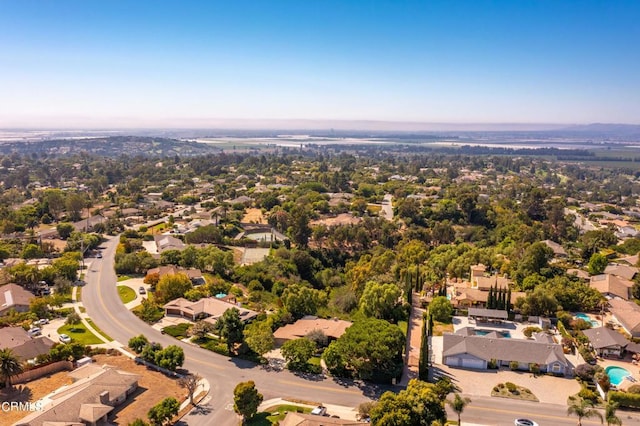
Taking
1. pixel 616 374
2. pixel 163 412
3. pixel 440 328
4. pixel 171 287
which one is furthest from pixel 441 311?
pixel 171 287

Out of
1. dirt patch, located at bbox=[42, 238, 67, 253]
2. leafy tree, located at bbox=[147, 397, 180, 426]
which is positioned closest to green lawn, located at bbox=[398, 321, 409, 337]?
leafy tree, located at bbox=[147, 397, 180, 426]

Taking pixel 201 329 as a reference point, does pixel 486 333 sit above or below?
below

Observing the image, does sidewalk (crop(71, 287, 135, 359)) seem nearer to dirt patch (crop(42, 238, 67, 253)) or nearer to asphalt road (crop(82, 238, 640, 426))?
asphalt road (crop(82, 238, 640, 426))

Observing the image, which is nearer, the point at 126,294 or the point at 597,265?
the point at 126,294

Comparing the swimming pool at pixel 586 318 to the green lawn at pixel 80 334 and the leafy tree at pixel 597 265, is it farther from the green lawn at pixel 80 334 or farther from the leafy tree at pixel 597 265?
the green lawn at pixel 80 334

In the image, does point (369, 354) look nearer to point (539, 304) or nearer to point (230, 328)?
point (230, 328)

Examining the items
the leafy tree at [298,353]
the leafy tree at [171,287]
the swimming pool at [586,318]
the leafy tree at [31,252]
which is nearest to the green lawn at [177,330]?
the leafy tree at [171,287]

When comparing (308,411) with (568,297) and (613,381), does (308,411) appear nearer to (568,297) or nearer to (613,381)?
(613,381)
